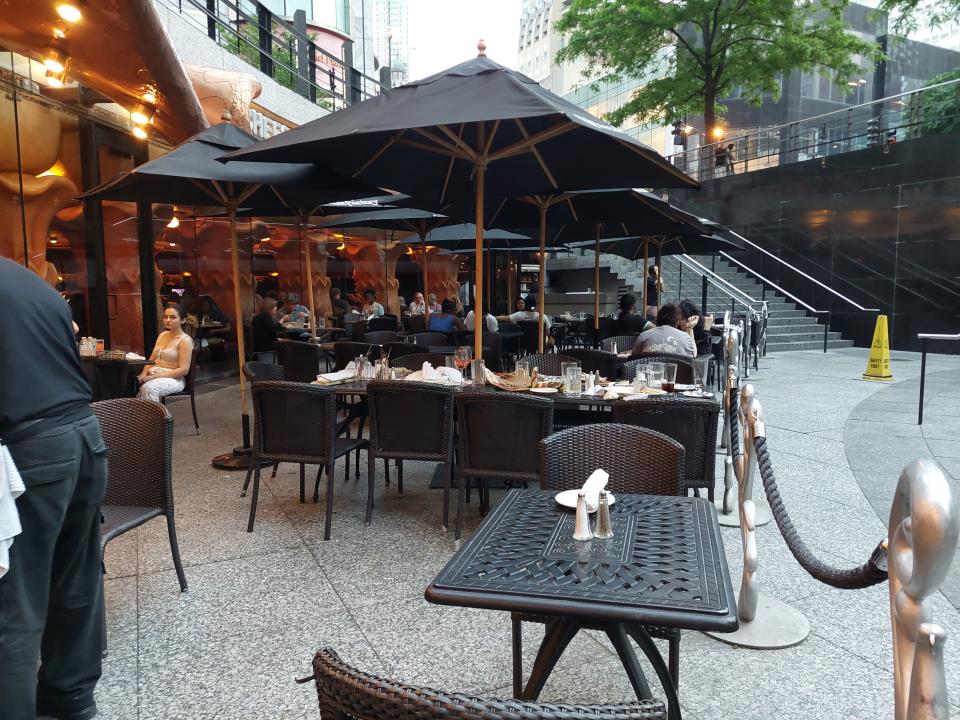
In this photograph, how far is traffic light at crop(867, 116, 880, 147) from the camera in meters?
16.7

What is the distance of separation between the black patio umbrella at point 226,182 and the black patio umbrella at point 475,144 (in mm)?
488

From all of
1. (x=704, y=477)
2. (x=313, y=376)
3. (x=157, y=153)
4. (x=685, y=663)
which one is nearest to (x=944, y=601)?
(x=704, y=477)

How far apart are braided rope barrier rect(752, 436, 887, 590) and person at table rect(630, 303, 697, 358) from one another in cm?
382

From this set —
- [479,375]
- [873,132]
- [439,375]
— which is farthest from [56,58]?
[873,132]

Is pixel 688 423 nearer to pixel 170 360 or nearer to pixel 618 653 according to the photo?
pixel 618 653

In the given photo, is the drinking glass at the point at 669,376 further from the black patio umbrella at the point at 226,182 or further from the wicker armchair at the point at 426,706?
the wicker armchair at the point at 426,706

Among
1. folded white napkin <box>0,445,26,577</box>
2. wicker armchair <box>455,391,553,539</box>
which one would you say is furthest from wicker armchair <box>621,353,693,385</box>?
folded white napkin <box>0,445,26,577</box>

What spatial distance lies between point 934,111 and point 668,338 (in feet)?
44.0

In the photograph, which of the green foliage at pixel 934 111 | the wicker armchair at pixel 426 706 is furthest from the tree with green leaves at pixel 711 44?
the wicker armchair at pixel 426 706

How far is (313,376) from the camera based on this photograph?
752 centimetres

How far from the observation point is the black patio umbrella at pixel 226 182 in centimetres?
559

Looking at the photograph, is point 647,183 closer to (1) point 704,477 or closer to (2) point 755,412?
(1) point 704,477

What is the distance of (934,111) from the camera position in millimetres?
15359

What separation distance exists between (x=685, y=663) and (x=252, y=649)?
77.7 inches
